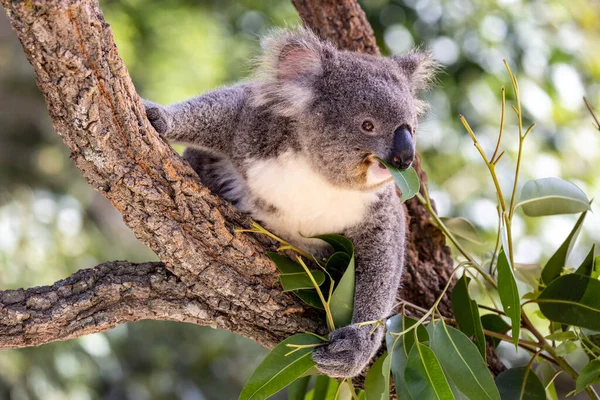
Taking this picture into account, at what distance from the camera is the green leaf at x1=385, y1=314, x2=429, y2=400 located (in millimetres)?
2158

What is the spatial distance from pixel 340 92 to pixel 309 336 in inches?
32.9

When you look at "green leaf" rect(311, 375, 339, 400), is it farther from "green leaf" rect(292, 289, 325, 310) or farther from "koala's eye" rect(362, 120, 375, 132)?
"koala's eye" rect(362, 120, 375, 132)

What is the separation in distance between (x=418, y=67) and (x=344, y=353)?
1253 mm

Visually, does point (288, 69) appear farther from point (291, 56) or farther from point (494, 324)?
point (494, 324)

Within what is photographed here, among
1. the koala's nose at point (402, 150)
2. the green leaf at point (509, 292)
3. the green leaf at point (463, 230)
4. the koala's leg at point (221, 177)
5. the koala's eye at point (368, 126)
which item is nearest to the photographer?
the green leaf at point (509, 292)

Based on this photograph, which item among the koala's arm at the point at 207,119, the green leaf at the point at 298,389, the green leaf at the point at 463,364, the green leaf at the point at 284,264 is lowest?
the green leaf at the point at 463,364

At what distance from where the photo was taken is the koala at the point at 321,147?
2.33m

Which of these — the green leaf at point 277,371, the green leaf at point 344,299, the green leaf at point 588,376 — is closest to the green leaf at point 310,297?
the green leaf at point 344,299

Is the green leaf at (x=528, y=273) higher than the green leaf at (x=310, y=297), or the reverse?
the green leaf at (x=310, y=297)

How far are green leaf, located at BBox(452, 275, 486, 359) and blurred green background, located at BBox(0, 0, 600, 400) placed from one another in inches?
93.8

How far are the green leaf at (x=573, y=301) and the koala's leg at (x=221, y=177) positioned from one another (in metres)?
1.14

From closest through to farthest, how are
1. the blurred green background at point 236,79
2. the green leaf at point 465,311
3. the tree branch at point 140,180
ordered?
the tree branch at point 140,180 → the green leaf at point 465,311 → the blurred green background at point 236,79

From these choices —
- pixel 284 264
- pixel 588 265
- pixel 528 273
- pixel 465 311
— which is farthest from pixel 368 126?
pixel 528 273

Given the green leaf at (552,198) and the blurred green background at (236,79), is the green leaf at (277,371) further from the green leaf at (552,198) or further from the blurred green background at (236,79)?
the blurred green background at (236,79)
